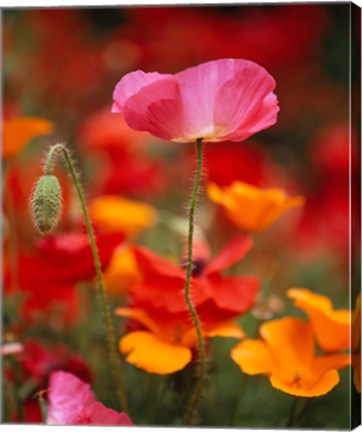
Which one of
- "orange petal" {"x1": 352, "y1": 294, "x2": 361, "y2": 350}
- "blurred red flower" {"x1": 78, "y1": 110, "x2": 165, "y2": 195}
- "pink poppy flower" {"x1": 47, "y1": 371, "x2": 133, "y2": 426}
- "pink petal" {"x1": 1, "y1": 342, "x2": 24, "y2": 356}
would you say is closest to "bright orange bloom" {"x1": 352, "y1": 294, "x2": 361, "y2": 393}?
"orange petal" {"x1": 352, "y1": 294, "x2": 361, "y2": 350}

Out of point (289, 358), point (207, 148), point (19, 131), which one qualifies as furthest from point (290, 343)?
point (207, 148)

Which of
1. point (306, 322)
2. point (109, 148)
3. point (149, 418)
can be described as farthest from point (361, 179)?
point (109, 148)

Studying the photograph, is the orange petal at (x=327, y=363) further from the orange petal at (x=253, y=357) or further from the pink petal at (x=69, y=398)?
the pink petal at (x=69, y=398)

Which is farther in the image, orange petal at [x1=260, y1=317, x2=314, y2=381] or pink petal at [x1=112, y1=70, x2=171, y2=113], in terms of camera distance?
orange petal at [x1=260, y1=317, x2=314, y2=381]

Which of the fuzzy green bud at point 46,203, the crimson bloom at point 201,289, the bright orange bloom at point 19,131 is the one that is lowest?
the crimson bloom at point 201,289

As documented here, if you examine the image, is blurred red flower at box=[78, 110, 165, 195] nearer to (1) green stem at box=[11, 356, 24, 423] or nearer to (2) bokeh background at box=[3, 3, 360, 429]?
(2) bokeh background at box=[3, 3, 360, 429]

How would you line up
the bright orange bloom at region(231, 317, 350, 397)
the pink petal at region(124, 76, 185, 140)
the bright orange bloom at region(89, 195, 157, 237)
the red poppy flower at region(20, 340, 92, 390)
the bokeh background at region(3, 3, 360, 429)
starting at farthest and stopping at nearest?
the bright orange bloom at region(89, 195, 157, 237)
the bokeh background at region(3, 3, 360, 429)
the red poppy flower at region(20, 340, 92, 390)
the bright orange bloom at region(231, 317, 350, 397)
the pink petal at region(124, 76, 185, 140)

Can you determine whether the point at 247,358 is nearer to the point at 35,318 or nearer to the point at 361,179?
the point at 361,179

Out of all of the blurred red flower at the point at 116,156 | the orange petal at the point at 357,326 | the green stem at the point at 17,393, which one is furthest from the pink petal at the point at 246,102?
the blurred red flower at the point at 116,156
